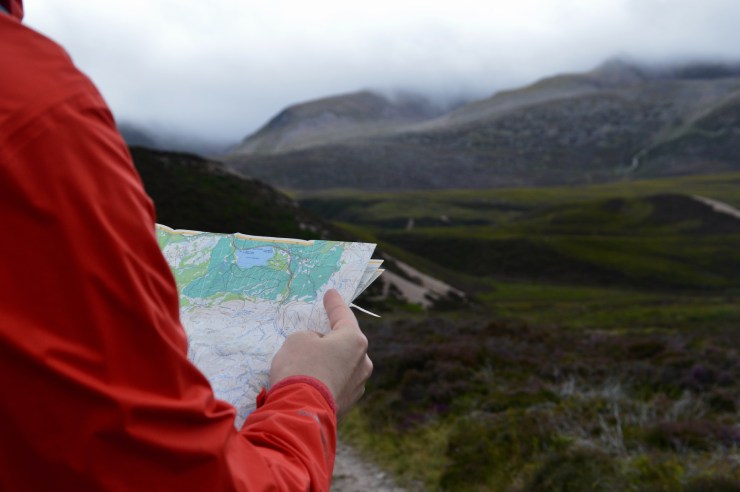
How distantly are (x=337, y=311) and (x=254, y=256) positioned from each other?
0.44m

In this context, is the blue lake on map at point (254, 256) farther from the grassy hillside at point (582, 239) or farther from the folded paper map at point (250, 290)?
the grassy hillside at point (582, 239)

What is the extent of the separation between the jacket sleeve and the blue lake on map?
1150 millimetres

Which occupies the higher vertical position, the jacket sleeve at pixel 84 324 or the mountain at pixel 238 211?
the jacket sleeve at pixel 84 324

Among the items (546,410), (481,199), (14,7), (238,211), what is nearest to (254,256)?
(14,7)

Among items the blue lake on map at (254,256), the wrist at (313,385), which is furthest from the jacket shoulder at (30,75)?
the blue lake on map at (254,256)

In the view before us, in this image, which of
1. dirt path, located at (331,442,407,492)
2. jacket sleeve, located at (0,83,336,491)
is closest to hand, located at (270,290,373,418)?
jacket sleeve, located at (0,83,336,491)

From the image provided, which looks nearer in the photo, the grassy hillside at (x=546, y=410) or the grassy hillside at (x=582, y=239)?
the grassy hillside at (x=546, y=410)

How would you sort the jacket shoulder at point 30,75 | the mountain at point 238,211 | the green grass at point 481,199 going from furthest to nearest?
the green grass at point 481,199
the mountain at point 238,211
the jacket shoulder at point 30,75

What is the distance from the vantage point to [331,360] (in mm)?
1763

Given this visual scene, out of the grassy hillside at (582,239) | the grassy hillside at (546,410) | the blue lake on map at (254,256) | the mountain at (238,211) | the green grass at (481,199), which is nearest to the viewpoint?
the blue lake on map at (254,256)

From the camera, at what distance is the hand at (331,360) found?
5.69ft

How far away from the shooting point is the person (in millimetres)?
1000

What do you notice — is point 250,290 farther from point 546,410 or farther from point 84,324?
point 546,410

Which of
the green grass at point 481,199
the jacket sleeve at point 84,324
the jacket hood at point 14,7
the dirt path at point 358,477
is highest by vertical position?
the jacket hood at point 14,7
